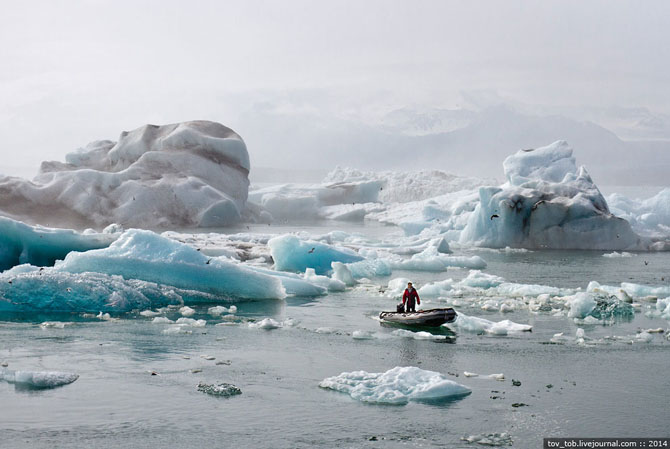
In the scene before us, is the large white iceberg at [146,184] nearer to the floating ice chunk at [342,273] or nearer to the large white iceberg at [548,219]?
the large white iceberg at [548,219]

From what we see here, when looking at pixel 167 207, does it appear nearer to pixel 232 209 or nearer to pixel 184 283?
pixel 232 209

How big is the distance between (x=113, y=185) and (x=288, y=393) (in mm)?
34156

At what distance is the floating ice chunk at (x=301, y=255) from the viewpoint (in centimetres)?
2269

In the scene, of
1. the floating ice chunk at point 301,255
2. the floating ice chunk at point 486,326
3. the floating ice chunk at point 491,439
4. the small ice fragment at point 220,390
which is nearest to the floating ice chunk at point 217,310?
the floating ice chunk at point 486,326

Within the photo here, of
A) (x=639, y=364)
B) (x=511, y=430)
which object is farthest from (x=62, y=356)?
(x=639, y=364)

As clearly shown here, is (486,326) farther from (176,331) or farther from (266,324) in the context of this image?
(176,331)

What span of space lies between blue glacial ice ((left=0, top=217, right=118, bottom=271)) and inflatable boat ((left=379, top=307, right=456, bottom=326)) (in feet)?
30.7

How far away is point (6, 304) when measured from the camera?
15.4 meters

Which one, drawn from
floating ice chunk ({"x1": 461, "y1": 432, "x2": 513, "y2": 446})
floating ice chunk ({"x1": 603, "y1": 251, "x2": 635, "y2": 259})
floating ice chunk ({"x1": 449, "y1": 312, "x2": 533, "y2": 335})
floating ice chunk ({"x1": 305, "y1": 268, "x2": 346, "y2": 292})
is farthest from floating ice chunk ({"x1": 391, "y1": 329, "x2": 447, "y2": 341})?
floating ice chunk ({"x1": 603, "y1": 251, "x2": 635, "y2": 259})

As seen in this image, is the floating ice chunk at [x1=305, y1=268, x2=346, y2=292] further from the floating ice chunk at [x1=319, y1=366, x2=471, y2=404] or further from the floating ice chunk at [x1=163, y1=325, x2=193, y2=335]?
the floating ice chunk at [x1=319, y1=366, x2=471, y2=404]

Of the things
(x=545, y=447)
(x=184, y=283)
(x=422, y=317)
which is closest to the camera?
(x=545, y=447)

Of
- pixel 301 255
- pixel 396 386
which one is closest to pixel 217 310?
pixel 396 386

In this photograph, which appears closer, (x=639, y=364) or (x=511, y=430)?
(x=511, y=430)

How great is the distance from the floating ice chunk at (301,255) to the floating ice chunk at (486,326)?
8412 mm
